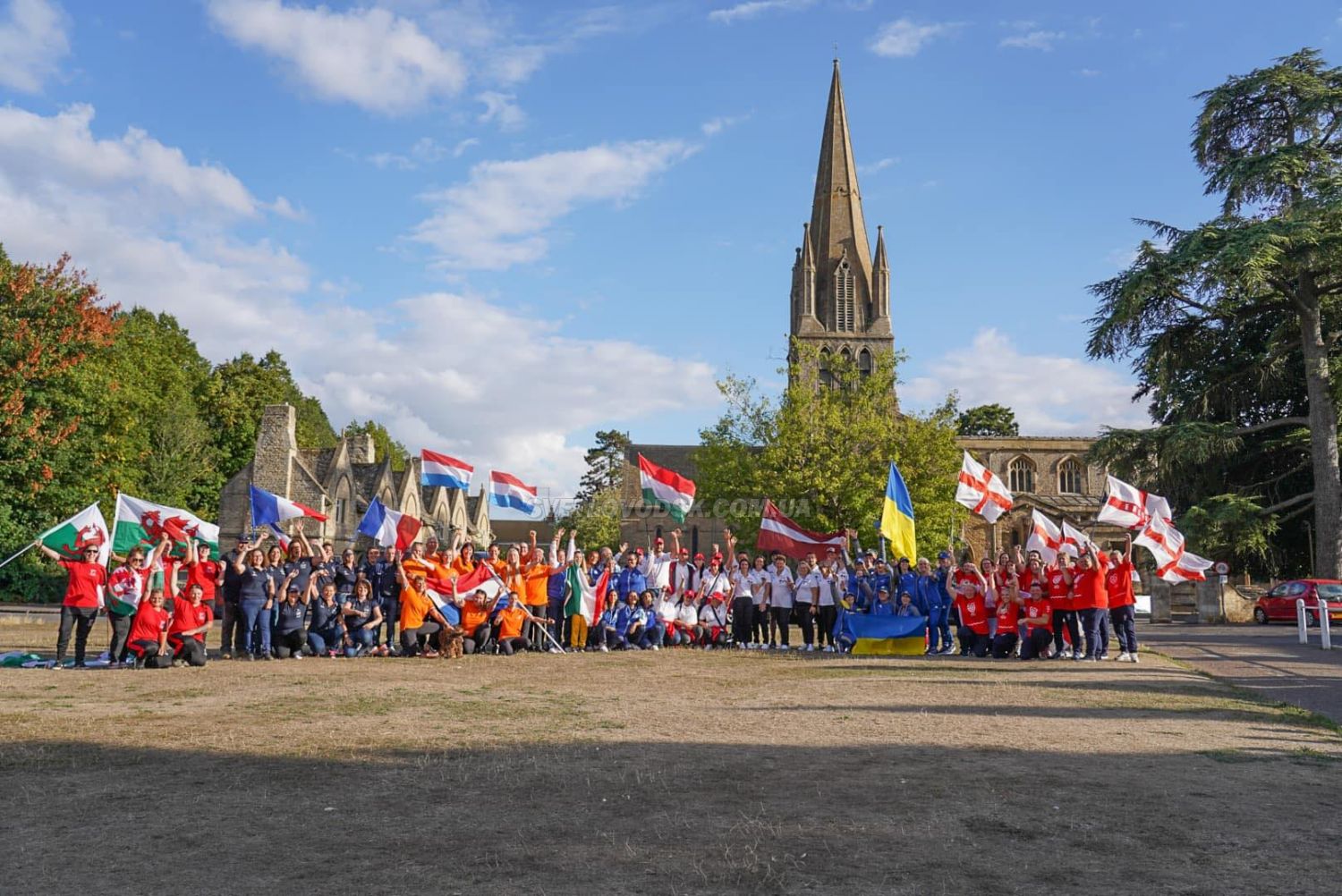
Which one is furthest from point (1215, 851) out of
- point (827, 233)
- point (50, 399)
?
point (827, 233)

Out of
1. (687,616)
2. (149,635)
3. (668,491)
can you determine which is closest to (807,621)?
(687,616)

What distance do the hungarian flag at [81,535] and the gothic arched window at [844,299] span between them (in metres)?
67.3

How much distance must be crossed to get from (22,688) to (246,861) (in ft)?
32.2

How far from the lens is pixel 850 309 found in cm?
8138

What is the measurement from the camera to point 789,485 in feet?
163

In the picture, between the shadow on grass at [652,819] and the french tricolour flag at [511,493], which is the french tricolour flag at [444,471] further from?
the shadow on grass at [652,819]

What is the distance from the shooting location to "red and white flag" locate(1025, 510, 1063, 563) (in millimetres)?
22625

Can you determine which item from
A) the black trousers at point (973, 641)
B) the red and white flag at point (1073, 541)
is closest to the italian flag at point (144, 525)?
the black trousers at point (973, 641)

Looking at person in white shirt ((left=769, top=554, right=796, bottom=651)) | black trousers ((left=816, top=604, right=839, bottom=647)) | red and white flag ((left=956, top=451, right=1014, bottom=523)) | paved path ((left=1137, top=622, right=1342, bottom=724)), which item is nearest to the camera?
paved path ((left=1137, top=622, right=1342, bottom=724))

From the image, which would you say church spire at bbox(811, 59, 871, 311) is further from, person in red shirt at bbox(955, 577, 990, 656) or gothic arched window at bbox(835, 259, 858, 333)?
person in red shirt at bbox(955, 577, 990, 656)

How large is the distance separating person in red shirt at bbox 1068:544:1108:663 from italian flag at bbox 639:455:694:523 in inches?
339

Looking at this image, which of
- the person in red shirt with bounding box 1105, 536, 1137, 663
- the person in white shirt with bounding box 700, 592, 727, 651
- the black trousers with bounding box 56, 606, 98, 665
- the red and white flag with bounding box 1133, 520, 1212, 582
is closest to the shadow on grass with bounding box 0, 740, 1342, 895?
the black trousers with bounding box 56, 606, 98, 665

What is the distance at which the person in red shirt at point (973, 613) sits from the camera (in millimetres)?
20719

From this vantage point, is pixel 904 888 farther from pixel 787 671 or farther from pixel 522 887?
pixel 787 671
